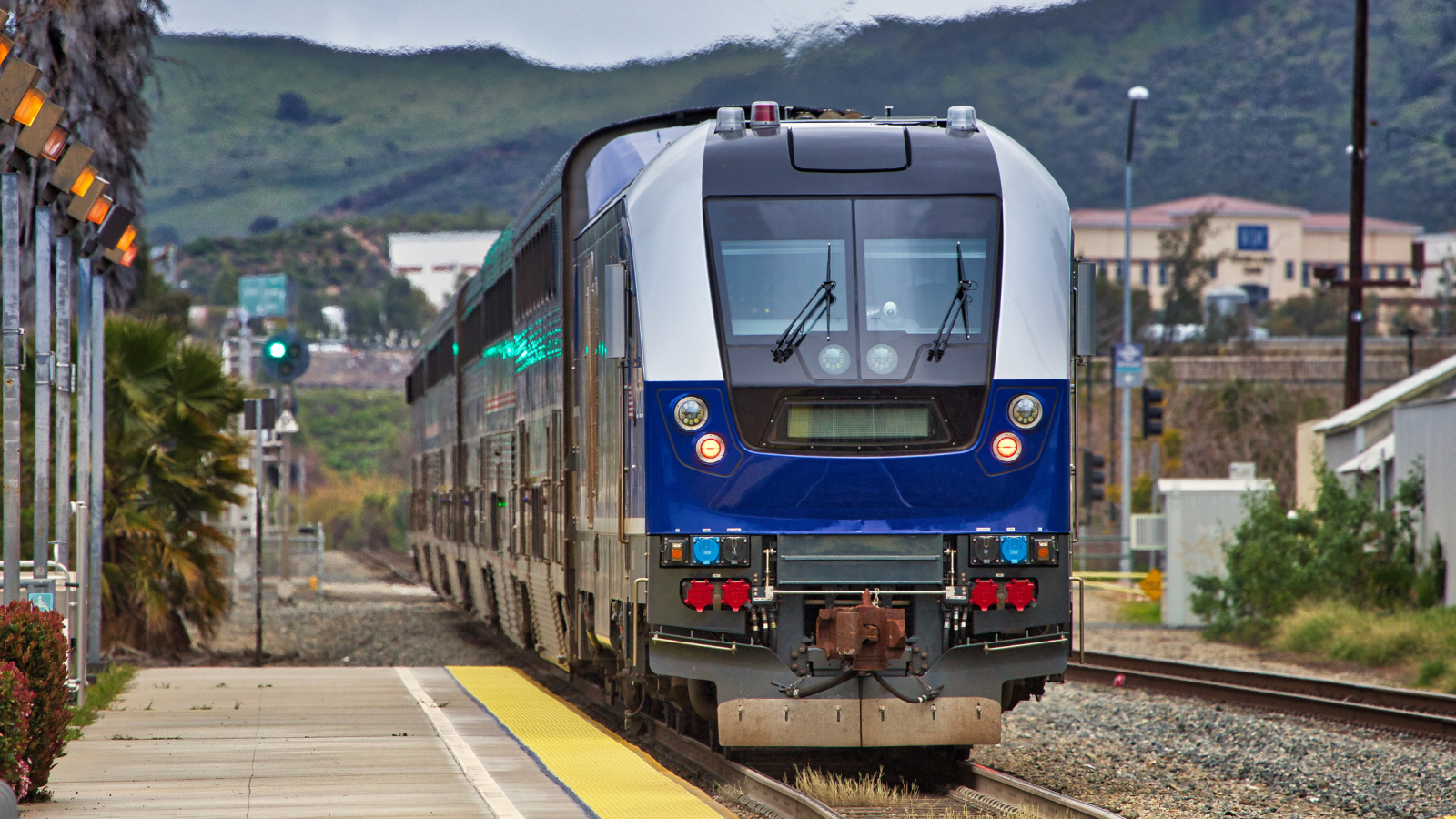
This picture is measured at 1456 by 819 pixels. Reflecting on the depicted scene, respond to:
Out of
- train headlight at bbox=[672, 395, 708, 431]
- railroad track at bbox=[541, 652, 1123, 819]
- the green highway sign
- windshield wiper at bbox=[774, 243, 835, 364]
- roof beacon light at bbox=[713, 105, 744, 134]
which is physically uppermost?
the green highway sign

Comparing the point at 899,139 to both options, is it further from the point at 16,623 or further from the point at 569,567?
the point at 16,623

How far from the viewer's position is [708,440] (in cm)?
982

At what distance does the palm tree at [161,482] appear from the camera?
19922 mm

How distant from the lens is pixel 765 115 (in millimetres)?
10648

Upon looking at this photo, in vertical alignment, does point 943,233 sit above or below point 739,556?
above

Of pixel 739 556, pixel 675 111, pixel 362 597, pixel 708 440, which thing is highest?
pixel 675 111

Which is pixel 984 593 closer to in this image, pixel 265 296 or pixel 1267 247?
pixel 265 296

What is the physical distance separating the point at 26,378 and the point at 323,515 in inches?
2500

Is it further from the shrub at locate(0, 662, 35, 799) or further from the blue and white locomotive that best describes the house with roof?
the shrub at locate(0, 662, 35, 799)

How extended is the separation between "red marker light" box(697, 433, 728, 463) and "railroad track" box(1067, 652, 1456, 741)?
190 inches

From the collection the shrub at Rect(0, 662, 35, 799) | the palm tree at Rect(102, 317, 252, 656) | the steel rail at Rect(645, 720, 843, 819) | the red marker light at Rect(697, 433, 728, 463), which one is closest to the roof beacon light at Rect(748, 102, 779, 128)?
the red marker light at Rect(697, 433, 728, 463)

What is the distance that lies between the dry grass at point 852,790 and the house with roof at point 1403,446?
12909mm

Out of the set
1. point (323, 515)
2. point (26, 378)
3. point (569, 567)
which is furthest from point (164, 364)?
point (323, 515)

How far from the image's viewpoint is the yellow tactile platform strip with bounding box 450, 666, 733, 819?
908cm
